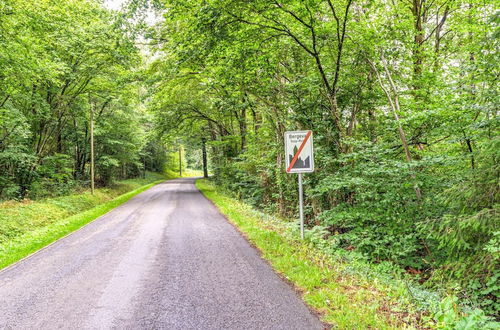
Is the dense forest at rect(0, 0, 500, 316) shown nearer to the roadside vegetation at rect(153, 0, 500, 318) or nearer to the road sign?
the roadside vegetation at rect(153, 0, 500, 318)

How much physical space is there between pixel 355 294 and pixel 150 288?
9.86 ft

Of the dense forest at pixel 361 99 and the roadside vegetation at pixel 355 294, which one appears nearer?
the roadside vegetation at pixel 355 294

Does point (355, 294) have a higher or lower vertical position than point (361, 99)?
lower

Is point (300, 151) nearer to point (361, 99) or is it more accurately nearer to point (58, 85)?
point (361, 99)

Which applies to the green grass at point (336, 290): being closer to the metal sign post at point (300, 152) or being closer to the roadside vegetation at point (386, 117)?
the metal sign post at point (300, 152)

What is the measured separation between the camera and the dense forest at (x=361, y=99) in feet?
16.6

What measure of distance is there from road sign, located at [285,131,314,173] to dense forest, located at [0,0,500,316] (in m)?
1.09

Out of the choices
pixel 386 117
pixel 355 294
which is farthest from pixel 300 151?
pixel 386 117

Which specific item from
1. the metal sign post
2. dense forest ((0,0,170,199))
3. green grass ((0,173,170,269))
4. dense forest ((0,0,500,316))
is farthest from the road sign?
dense forest ((0,0,170,199))

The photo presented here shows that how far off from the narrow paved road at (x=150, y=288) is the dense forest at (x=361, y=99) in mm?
2652

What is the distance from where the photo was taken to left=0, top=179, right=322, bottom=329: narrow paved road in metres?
3.35

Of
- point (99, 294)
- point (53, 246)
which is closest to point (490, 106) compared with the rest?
point (99, 294)

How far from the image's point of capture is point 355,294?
3797 millimetres

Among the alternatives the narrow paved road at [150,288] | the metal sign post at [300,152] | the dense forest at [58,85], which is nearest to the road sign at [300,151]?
the metal sign post at [300,152]
